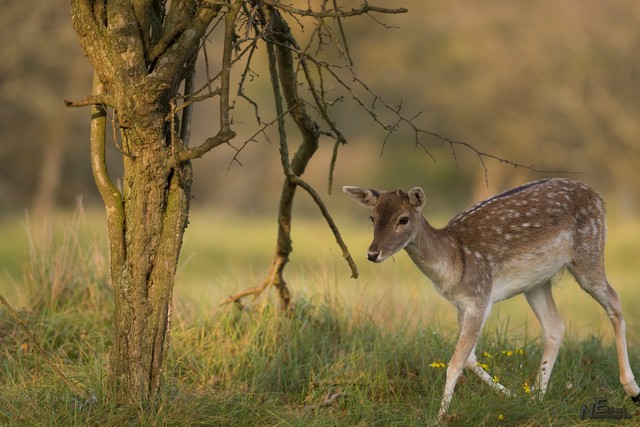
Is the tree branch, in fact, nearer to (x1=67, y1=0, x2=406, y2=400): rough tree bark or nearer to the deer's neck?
(x1=67, y1=0, x2=406, y2=400): rough tree bark

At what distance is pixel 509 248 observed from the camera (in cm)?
699

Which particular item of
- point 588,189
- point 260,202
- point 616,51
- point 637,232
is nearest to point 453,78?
point 616,51

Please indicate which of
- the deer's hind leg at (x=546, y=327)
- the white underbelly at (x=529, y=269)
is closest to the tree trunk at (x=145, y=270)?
the deer's hind leg at (x=546, y=327)

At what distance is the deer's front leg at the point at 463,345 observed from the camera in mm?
5964

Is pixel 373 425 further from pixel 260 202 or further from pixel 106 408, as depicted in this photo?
pixel 260 202

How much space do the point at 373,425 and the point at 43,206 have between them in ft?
69.8

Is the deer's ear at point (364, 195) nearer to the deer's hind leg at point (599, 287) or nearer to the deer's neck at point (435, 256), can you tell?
the deer's neck at point (435, 256)

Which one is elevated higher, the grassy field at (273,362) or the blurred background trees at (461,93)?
the blurred background trees at (461,93)

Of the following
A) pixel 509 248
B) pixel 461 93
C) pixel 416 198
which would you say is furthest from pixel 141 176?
pixel 461 93

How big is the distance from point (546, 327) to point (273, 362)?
2053 millimetres

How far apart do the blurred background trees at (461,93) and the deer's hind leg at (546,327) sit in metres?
18.1

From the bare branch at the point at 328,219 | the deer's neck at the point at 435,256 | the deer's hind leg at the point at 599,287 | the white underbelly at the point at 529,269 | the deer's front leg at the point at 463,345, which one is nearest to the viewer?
the deer's front leg at the point at 463,345

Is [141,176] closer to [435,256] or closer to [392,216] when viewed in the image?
[392,216]

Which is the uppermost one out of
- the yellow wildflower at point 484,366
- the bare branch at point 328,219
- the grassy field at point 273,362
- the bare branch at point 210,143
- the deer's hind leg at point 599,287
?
the bare branch at point 210,143
